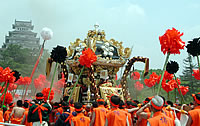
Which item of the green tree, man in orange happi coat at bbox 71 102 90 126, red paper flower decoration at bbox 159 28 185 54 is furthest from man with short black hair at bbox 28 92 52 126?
the green tree

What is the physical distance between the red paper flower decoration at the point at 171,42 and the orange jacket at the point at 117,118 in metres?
2.46

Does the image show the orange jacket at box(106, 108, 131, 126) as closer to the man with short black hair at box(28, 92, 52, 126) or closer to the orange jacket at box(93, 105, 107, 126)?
the orange jacket at box(93, 105, 107, 126)

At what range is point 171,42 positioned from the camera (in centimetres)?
545

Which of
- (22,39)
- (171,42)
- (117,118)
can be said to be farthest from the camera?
(22,39)

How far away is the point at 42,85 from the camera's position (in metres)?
14.5

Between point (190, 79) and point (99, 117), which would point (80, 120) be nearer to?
point (99, 117)

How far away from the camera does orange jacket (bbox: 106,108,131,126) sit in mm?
3717

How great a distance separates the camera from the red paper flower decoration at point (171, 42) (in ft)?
17.8

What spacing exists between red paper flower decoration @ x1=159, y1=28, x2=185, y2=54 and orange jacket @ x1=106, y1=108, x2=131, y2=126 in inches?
97.0

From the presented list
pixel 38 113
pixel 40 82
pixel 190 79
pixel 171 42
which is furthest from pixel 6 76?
pixel 190 79

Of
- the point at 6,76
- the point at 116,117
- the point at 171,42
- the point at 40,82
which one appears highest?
the point at 171,42

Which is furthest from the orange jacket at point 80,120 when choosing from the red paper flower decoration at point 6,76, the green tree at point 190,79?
the green tree at point 190,79

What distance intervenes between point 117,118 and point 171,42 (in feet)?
9.22

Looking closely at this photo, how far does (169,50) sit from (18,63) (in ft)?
91.4
